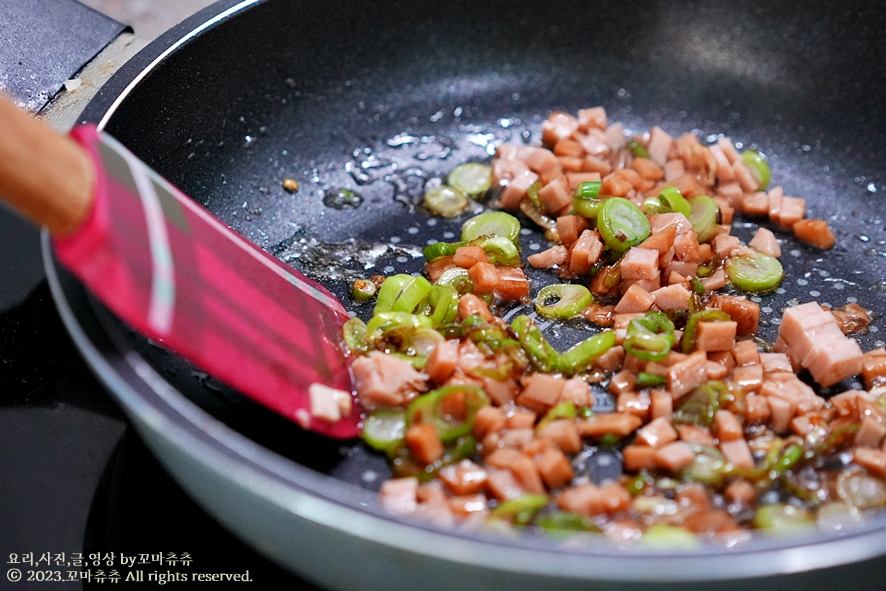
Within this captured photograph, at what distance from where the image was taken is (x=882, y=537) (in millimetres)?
911

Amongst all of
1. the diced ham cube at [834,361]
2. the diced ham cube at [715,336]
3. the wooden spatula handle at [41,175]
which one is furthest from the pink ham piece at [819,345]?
the wooden spatula handle at [41,175]

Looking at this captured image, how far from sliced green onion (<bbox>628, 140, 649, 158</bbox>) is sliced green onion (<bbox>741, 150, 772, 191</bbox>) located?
256mm

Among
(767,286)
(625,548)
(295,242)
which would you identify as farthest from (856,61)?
(625,548)

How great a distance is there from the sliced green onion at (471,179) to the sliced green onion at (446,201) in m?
0.02

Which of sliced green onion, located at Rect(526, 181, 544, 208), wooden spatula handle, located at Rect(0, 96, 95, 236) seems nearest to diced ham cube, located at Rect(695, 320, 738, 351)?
sliced green onion, located at Rect(526, 181, 544, 208)

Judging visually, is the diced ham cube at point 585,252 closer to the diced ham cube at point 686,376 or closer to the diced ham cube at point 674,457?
the diced ham cube at point 686,376

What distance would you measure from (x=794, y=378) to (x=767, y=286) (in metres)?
0.31

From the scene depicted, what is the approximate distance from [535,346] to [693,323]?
0.33 m

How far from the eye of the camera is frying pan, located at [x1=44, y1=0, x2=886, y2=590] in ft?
5.05

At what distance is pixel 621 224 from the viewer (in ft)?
5.71

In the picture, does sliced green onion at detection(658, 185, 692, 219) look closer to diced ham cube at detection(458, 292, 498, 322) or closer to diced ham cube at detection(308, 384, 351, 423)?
diced ham cube at detection(458, 292, 498, 322)

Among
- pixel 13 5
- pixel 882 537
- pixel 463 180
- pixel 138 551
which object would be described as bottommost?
pixel 138 551

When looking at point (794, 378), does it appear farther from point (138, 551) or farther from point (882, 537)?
point (138, 551)

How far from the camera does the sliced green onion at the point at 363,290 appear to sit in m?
1.70
